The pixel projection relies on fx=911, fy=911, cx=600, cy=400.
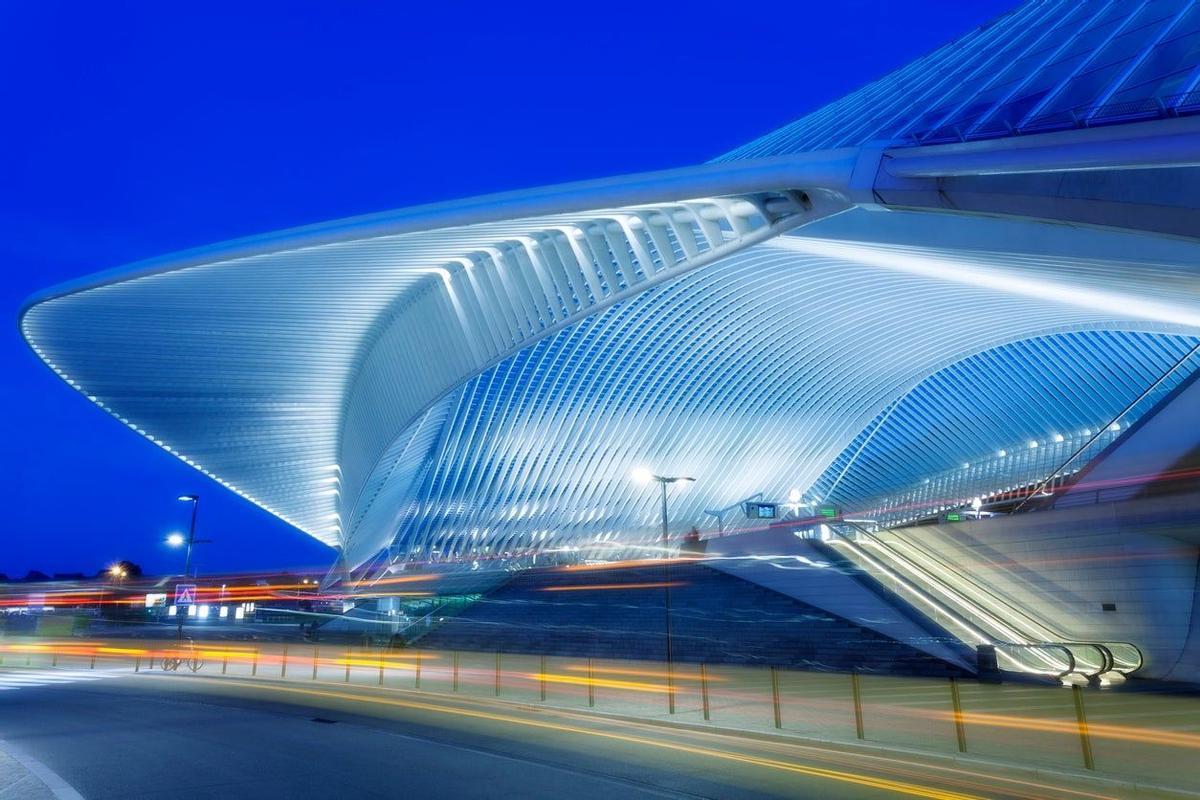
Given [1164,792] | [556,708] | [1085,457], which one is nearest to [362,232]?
[556,708]

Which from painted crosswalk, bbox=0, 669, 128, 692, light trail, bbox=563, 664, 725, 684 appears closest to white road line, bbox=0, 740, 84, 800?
painted crosswalk, bbox=0, 669, 128, 692

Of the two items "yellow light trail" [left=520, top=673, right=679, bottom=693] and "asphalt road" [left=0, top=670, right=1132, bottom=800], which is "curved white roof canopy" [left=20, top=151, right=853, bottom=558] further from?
"yellow light trail" [left=520, top=673, right=679, bottom=693]

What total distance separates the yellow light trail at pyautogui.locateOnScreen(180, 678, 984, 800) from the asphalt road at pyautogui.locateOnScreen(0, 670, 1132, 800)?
0.02 meters

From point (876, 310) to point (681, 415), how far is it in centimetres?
1257

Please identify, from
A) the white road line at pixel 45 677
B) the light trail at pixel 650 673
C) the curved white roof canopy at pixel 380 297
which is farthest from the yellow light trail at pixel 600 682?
the white road line at pixel 45 677

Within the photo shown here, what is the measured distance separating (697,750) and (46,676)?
23.9m

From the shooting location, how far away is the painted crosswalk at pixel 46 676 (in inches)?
953

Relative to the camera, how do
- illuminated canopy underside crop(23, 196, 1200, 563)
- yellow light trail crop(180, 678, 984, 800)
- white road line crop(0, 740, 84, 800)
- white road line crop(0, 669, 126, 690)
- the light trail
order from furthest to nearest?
white road line crop(0, 669, 126, 690) → illuminated canopy underside crop(23, 196, 1200, 563) → the light trail → yellow light trail crop(180, 678, 984, 800) → white road line crop(0, 740, 84, 800)

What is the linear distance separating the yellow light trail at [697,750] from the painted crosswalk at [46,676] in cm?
853

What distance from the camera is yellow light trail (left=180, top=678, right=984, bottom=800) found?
29.5 feet

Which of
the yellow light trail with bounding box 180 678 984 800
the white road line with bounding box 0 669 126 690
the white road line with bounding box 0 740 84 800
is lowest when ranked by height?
the yellow light trail with bounding box 180 678 984 800

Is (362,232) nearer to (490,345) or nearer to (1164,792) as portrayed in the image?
(490,345)

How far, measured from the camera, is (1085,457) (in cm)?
2995

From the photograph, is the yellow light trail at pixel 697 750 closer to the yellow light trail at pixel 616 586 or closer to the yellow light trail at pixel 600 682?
the yellow light trail at pixel 600 682
